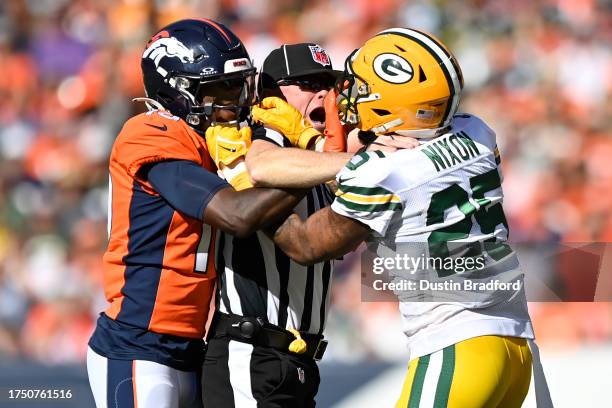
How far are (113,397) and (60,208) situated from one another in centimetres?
474

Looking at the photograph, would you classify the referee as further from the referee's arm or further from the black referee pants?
the referee's arm

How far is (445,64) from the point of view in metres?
3.07

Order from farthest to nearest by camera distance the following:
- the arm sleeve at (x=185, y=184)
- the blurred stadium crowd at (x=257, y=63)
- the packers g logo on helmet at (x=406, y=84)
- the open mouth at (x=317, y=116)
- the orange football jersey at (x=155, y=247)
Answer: the blurred stadium crowd at (x=257, y=63) → the open mouth at (x=317, y=116) → the orange football jersey at (x=155, y=247) → the arm sleeve at (x=185, y=184) → the packers g logo on helmet at (x=406, y=84)

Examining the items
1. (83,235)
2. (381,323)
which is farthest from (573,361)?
(83,235)

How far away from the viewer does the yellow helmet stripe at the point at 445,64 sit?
307 centimetres

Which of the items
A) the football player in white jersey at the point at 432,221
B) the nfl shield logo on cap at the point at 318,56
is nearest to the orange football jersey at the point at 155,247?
the football player in white jersey at the point at 432,221

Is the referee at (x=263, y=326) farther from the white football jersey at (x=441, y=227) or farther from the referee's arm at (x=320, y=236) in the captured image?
the white football jersey at (x=441, y=227)

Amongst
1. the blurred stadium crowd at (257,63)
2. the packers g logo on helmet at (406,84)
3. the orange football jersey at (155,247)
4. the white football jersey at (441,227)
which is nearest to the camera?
the white football jersey at (441,227)

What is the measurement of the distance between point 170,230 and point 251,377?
576 mm

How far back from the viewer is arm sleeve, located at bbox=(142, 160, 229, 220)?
3.16m

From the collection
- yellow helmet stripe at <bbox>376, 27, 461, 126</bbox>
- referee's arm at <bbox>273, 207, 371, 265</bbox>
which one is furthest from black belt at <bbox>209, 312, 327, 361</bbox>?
yellow helmet stripe at <bbox>376, 27, 461, 126</bbox>

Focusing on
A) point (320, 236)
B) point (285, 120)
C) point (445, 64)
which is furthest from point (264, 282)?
point (445, 64)

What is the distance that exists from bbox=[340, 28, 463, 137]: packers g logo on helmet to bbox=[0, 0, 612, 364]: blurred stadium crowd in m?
3.81

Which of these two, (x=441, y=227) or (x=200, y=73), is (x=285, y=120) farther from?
(x=441, y=227)
